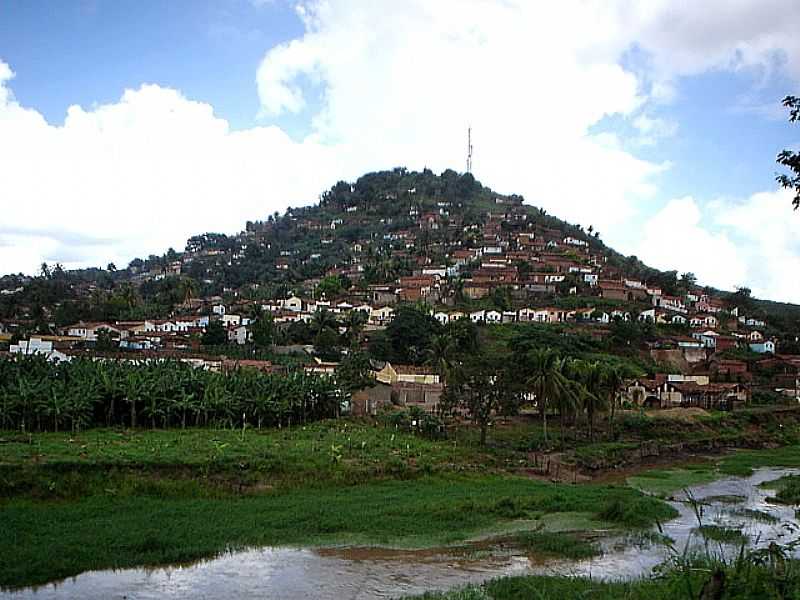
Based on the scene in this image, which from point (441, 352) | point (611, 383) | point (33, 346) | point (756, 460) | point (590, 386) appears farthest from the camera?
point (33, 346)

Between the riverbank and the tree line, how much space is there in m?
1.60

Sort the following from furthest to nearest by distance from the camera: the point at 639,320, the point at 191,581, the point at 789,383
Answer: the point at 639,320
the point at 789,383
the point at 191,581

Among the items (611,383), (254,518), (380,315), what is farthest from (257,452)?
(380,315)

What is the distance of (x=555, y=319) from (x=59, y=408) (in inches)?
2054

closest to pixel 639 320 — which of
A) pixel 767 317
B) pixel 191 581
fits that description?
pixel 767 317

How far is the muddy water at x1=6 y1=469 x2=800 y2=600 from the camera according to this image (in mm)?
16141

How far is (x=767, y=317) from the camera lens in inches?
3578

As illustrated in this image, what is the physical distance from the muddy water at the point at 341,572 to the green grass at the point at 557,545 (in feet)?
1.30

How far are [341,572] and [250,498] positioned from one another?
8545mm

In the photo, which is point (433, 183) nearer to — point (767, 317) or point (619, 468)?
point (767, 317)

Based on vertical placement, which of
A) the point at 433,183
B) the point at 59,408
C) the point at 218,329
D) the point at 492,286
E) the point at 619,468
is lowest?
the point at 619,468

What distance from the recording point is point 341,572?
17.9m

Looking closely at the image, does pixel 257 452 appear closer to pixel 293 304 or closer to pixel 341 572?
pixel 341 572

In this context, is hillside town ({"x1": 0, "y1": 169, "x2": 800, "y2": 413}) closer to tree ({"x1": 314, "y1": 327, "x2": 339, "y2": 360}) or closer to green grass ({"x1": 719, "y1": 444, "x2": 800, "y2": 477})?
tree ({"x1": 314, "y1": 327, "x2": 339, "y2": 360})
